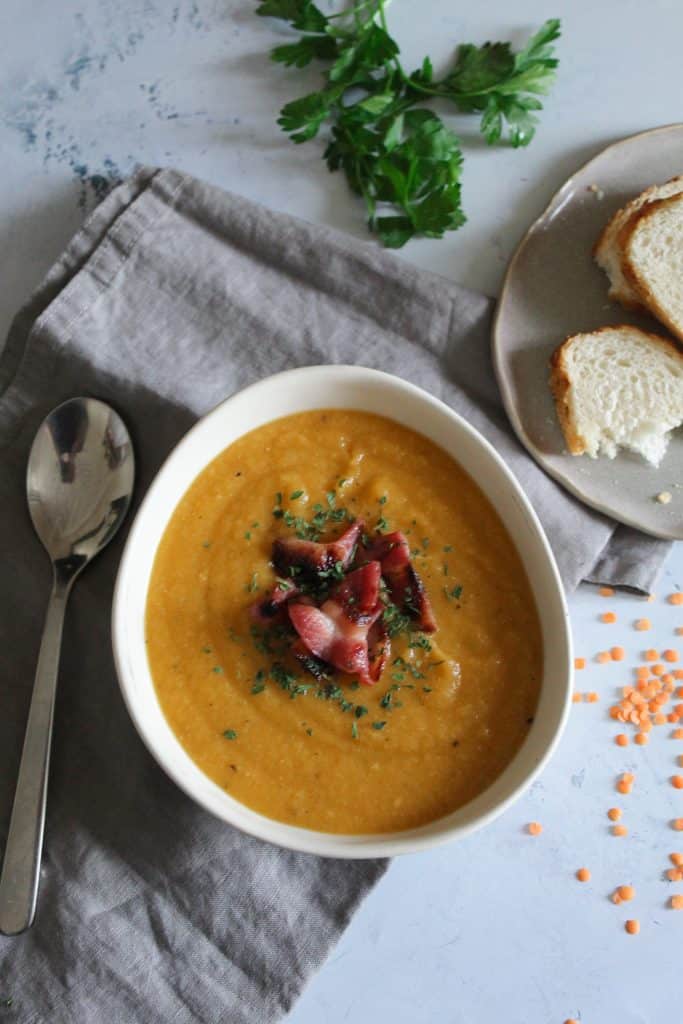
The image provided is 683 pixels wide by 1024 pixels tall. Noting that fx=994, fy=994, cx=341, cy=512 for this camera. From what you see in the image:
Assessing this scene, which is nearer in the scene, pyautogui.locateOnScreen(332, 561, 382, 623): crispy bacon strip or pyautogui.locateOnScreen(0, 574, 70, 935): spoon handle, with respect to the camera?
pyautogui.locateOnScreen(332, 561, 382, 623): crispy bacon strip

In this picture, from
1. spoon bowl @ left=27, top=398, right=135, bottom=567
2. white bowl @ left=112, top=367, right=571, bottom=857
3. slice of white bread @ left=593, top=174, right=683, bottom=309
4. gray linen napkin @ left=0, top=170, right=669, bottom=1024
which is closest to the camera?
white bowl @ left=112, top=367, right=571, bottom=857

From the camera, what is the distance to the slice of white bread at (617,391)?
3.05m

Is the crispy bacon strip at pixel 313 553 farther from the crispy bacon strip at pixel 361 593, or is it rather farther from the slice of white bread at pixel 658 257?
the slice of white bread at pixel 658 257

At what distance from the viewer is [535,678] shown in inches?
105

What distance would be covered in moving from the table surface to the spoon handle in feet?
3.14

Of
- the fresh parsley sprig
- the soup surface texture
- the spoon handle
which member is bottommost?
the spoon handle

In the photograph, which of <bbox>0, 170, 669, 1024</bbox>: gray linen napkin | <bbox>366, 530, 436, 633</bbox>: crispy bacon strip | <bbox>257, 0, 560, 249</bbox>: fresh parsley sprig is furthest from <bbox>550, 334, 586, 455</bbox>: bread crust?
<bbox>366, 530, 436, 633</bbox>: crispy bacon strip

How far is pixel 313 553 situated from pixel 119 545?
2.51ft

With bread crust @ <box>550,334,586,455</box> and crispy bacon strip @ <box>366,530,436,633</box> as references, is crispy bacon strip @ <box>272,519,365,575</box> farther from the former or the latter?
bread crust @ <box>550,334,586,455</box>

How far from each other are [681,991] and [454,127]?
9.32ft

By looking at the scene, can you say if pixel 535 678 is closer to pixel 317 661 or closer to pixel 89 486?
pixel 317 661

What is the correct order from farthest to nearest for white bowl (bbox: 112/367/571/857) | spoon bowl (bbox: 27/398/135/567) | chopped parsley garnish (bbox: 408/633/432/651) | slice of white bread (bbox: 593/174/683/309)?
slice of white bread (bbox: 593/174/683/309) < spoon bowl (bbox: 27/398/135/567) < chopped parsley garnish (bbox: 408/633/432/651) < white bowl (bbox: 112/367/571/857)

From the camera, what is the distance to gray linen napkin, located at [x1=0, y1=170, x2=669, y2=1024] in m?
2.88

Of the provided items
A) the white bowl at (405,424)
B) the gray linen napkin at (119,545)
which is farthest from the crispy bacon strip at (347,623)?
the gray linen napkin at (119,545)
